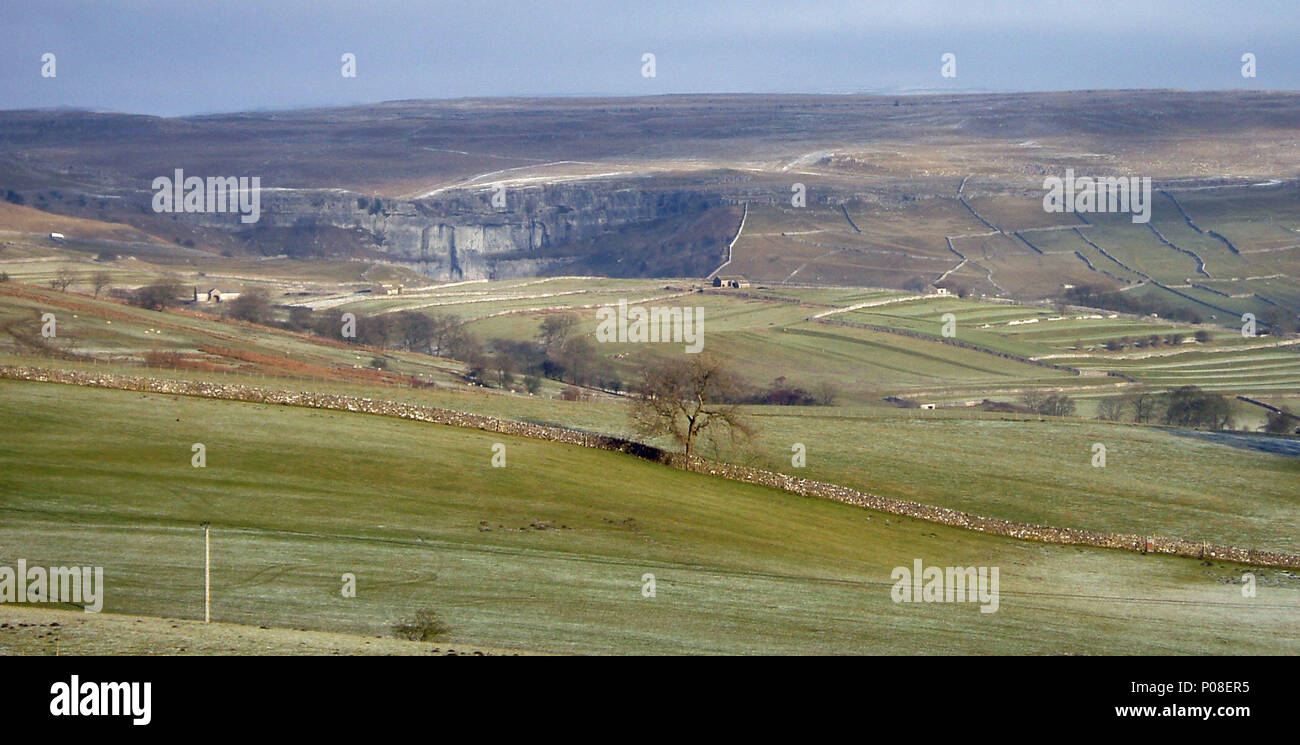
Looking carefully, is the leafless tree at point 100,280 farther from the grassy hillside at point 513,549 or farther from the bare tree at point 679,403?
the grassy hillside at point 513,549

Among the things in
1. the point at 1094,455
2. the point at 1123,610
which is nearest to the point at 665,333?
the point at 1094,455

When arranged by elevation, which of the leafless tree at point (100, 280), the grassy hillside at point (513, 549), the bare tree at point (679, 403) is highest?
the leafless tree at point (100, 280)

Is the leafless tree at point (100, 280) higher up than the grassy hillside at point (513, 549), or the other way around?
the leafless tree at point (100, 280)

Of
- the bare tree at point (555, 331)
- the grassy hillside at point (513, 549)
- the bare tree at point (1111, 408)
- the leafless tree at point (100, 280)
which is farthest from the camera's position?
the leafless tree at point (100, 280)

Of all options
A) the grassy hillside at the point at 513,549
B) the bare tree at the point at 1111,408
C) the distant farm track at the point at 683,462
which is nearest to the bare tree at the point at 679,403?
the distant farm track at the point at 683,462

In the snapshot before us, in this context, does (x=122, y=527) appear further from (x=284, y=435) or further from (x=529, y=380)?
(x=529, y=380)

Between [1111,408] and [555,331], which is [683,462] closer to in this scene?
[1111,408]

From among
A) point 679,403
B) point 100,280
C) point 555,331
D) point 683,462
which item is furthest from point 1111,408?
point 100,280
